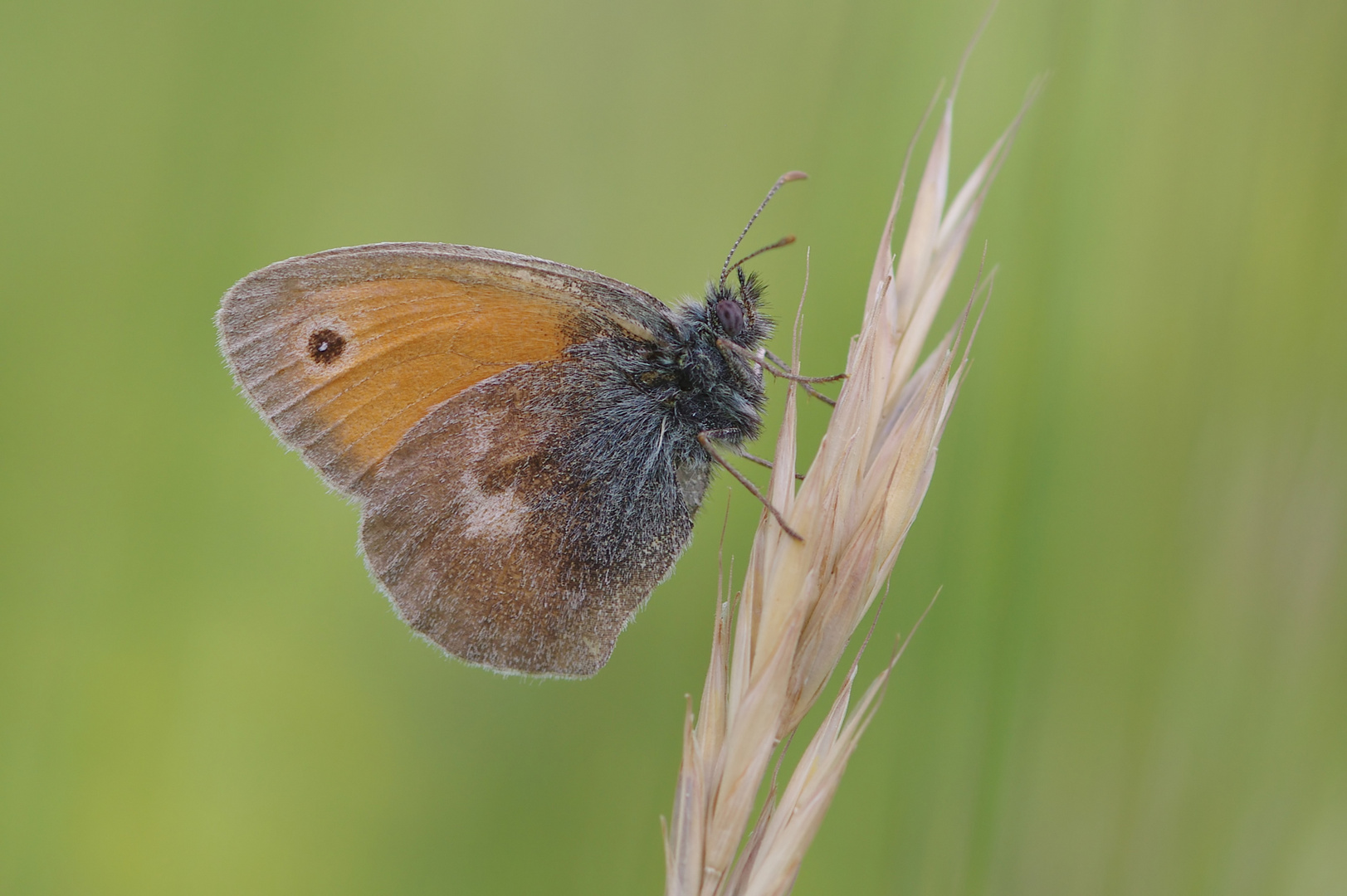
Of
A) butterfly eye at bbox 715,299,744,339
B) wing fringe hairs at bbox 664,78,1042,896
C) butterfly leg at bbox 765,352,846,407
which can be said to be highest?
butterfly eye at bbox 715,299,744,339

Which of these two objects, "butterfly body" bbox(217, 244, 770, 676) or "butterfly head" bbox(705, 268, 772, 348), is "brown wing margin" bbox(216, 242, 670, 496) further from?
"butterfly head" bbox(705, 268, 772, 348)

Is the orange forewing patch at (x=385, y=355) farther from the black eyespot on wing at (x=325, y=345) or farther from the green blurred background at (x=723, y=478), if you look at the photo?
the green blurred background at (x=723, y=478)

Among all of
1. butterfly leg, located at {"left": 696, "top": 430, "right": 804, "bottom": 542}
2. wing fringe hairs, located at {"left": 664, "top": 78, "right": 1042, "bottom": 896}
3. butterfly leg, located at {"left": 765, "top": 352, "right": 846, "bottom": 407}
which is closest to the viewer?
wing fringe hairs, located at {"left": 664, "top": 78, "right": 1042, "bottom": 896}

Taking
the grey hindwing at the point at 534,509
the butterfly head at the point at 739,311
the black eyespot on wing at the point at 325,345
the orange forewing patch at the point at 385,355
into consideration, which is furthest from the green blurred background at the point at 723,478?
the black eyespot on wing at the point at 325,345

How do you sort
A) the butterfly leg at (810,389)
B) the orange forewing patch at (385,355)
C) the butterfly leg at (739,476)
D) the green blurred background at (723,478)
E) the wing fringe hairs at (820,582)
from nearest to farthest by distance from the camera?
the wing fringe hairs at (820,582)
the butterfly leg at (739,476)
the green blurred background at (723,478)
the butterfly leg at (810,389)
the orange forewing patch at (385,355)

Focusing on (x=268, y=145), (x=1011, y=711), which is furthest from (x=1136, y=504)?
(x=268, y=145)

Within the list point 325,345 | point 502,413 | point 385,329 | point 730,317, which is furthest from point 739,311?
point 325,345

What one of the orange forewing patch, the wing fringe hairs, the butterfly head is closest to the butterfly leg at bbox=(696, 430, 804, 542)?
the wing fringe hairs

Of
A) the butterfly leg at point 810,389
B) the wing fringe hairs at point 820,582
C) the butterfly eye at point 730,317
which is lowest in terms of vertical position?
the wing fringe hairs at point 820,582
